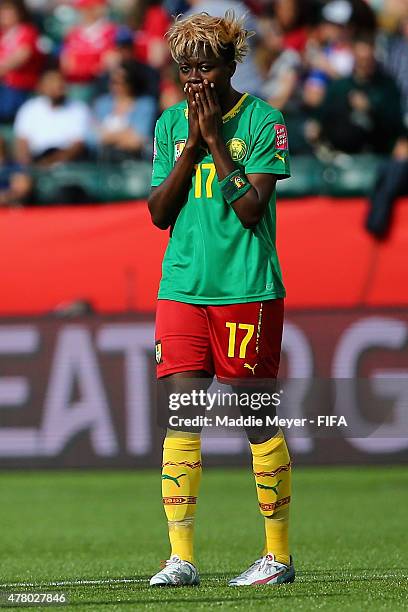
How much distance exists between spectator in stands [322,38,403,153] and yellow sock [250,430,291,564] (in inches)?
275

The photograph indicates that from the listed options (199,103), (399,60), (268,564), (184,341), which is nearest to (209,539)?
(268,564)

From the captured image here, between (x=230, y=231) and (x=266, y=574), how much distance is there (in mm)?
1332

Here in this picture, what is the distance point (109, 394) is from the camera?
10938 mm

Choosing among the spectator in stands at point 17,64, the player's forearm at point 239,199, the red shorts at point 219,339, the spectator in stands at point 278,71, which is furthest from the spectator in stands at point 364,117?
the player's forearm at point 239,199

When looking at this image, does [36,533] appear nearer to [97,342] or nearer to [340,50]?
[97,342]

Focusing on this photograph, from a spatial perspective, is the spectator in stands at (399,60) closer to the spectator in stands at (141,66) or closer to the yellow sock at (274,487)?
the spectator in stands at (141,66)

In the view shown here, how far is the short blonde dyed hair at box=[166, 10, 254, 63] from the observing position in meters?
5.29

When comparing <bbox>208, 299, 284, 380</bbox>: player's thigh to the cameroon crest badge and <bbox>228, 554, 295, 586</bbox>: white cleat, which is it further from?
<bbox>228, 554, 295, 586</bbox>: white cleat

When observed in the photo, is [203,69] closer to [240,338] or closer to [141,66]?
[240,338]

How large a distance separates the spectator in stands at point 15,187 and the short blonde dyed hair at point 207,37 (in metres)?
7.25

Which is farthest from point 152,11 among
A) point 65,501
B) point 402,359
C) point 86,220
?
point 65,501

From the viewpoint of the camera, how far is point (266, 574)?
5.48 meters

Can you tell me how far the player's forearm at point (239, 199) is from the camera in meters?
5.30

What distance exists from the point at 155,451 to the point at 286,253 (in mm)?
2000
